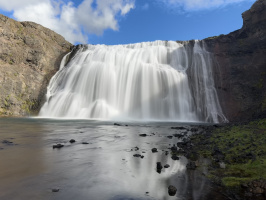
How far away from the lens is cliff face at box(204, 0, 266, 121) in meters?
30.5

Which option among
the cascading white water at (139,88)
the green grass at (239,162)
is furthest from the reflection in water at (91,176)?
the cascading white water at (139,88)

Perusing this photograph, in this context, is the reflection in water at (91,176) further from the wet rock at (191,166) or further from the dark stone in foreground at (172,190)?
the wet rock at (191,166)

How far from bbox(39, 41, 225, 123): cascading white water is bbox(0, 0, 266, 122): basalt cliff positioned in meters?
1.88

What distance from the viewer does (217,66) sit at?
35.7 meters

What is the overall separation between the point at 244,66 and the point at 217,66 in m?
4.10

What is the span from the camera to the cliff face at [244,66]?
30.5 meters

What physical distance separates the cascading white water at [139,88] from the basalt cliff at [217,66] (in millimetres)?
1877

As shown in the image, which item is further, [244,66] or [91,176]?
[244,66]

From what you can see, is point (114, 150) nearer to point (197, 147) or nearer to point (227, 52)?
point (197, 147)

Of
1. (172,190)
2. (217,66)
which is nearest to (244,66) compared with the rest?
(217,66)

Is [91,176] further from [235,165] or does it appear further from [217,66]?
[217,66]

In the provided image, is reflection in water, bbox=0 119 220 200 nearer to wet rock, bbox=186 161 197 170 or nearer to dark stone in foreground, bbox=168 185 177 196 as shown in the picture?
dark stone in foreground, bbox=168 185 177 196

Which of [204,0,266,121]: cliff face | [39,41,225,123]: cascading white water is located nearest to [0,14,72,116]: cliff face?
[39,41,225,123]: cascading white water

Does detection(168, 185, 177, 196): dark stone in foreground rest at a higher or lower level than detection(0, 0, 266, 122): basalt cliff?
lower
